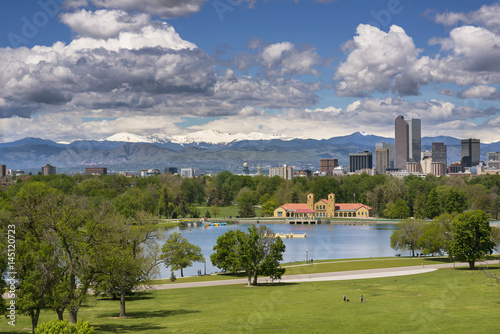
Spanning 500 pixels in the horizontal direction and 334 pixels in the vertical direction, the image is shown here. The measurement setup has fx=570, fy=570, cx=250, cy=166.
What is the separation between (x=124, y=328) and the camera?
32.1 meters

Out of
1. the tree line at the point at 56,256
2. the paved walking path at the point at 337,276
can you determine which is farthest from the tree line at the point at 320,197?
the tree line at the point at 56,256

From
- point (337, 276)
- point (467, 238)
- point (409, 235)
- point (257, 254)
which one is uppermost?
point (467, 238)

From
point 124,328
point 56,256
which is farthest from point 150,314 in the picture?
point 56,256

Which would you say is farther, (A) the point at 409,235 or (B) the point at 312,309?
(A) the point at 409,235

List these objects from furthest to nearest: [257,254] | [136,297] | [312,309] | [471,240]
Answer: [471,240] < [257,254] < [136,297] < [312,309]

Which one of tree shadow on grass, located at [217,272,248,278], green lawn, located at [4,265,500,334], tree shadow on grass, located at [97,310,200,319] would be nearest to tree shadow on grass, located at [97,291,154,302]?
green lawn, located at [4,265,500,334]

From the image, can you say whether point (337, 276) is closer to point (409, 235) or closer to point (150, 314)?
point (150, 314)

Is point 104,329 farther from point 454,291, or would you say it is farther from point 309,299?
point 454,291

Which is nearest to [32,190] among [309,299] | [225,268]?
[225,268]

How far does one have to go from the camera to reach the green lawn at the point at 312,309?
31109 mm

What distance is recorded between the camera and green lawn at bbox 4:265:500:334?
31109 millimetres

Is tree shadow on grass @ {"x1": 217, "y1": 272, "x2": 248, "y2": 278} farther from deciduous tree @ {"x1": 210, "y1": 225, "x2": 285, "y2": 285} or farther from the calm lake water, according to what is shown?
the calm lake water

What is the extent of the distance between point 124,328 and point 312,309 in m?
12.2

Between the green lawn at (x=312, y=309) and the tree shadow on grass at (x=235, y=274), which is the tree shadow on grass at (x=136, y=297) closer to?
the green lawn at (x=312, y=309)
